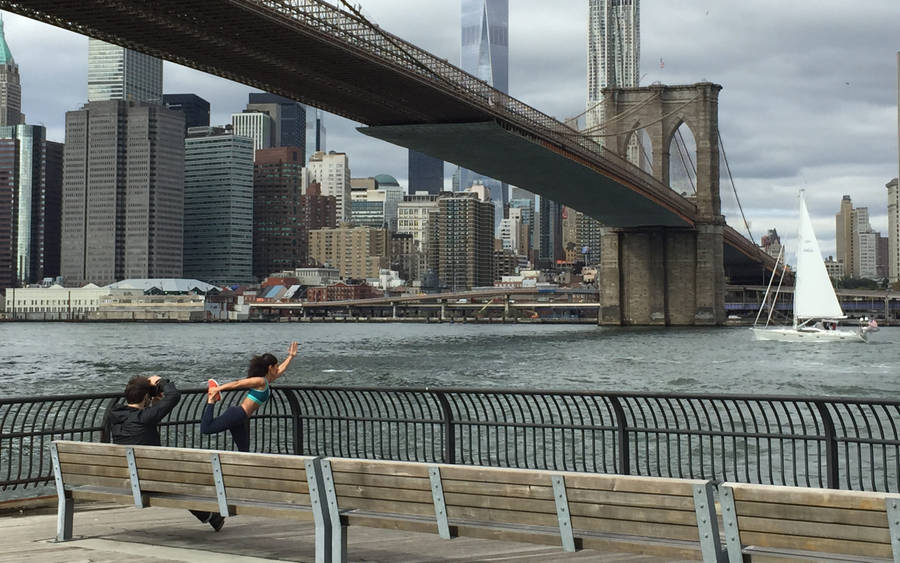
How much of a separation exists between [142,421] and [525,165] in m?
54.5

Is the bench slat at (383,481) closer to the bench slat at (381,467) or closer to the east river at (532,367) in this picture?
the bench slat at (381,467)

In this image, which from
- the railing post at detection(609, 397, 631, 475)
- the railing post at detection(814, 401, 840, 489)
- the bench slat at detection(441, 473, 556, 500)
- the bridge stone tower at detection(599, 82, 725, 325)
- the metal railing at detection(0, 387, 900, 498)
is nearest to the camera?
the bench slat at detection(441, 473, 556, 500)

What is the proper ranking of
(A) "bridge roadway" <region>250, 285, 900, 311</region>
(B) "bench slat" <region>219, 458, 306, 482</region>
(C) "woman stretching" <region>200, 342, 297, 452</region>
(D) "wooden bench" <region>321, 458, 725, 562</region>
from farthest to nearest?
1. (A) "bridge roadway" <region>250, 285, 900, 311</region>
2. (C) "woman stretching" <region>200, 342, 297, 452</region>
3. (B) "bench slat" <region>219, 458, 306, 482</region>
4. (D) "wooden bench" <region>321, 458, 725, 562</region>

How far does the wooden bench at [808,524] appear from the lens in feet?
14.5

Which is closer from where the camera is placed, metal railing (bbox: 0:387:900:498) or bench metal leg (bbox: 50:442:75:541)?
bench metal leg (bbox: 50:442:75:541)

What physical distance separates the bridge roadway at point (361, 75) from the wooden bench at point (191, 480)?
29.7m

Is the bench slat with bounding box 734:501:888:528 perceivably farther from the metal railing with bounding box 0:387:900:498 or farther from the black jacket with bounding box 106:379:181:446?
the black jacket with bounding box 106:379:181:446

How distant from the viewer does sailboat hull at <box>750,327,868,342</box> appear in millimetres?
69125

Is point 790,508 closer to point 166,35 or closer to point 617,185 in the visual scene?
point 166,35

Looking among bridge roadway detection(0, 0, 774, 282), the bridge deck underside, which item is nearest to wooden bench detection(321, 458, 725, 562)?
bridge roadway detection(0, 0, 774, 282)

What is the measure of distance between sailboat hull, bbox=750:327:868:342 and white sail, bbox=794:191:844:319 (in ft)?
3.67

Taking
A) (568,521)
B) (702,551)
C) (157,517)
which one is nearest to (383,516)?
(568,521)

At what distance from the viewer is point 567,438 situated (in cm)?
1923

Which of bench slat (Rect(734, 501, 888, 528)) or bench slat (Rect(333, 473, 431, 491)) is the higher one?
bench slat (Rect(734, 501, 888, 528))
